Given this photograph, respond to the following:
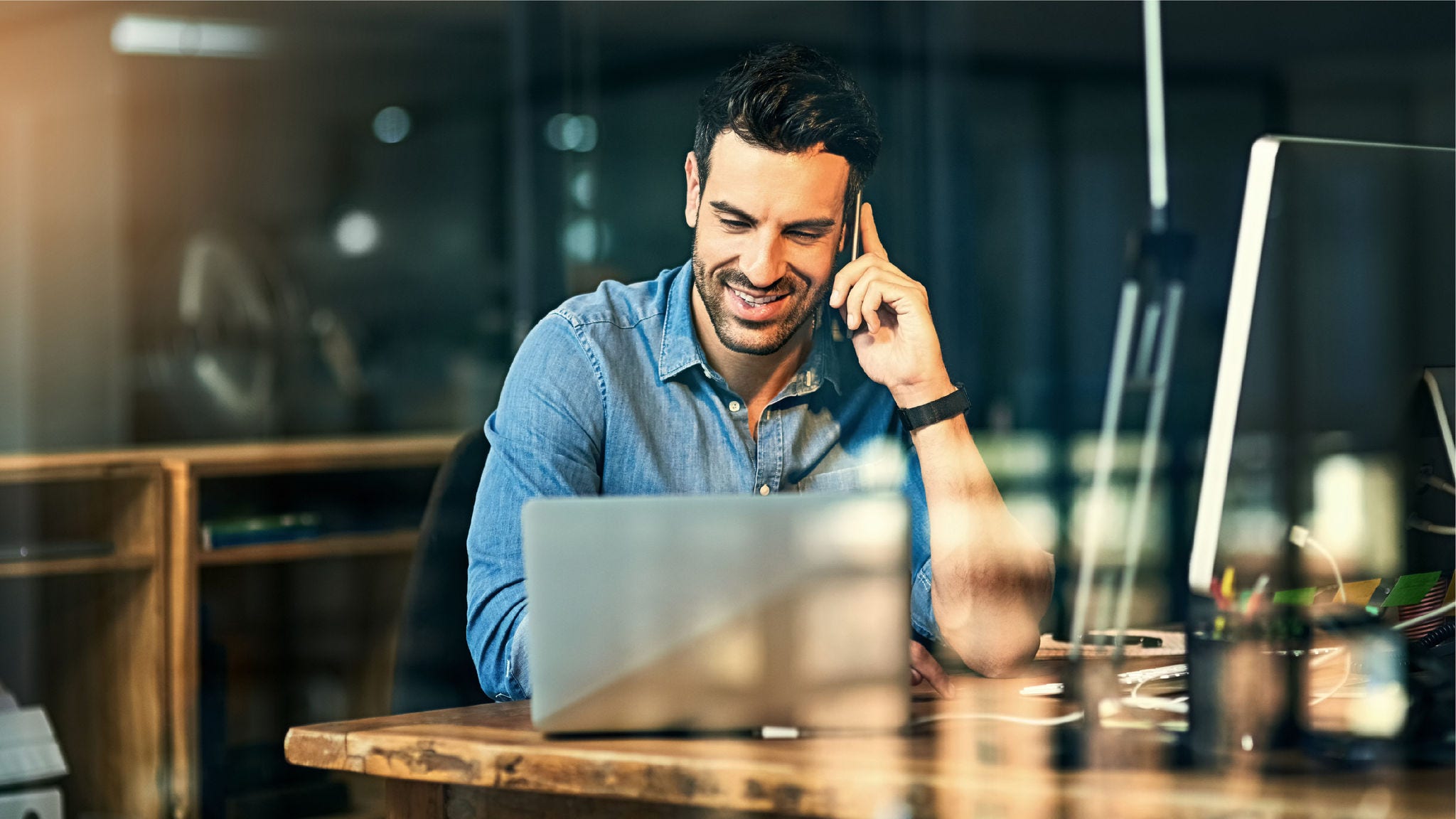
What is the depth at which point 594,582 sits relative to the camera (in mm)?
1056

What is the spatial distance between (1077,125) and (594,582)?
183 cm

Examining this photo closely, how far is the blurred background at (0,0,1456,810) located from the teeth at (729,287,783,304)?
1.01 feet

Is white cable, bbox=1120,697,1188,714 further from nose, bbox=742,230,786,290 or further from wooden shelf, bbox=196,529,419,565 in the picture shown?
wooden shelf, bbox=196,529,419,565

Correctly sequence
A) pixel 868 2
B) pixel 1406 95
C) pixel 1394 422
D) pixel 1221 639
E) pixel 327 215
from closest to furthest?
pixel 1221 639 < pixel 1394 422 < pixel 1406 95 < pixel 868 2 < pixel 327 215

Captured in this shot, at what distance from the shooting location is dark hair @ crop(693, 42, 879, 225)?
6.18 ft

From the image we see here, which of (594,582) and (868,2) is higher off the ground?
(868,2)

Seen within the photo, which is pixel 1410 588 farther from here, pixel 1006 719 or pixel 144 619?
pixel 144 619

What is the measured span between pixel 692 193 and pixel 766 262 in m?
0.21

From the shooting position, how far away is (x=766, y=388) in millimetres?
1796

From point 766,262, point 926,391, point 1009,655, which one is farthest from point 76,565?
point 1009,655

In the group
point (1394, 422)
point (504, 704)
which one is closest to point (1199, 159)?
point (1394, 422)

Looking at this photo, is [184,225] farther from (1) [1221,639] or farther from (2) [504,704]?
(1) [1221,639]

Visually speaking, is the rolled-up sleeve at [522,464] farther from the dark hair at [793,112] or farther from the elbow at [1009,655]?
the elbow at [1009,655]

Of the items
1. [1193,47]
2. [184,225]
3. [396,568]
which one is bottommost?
[396,568]
